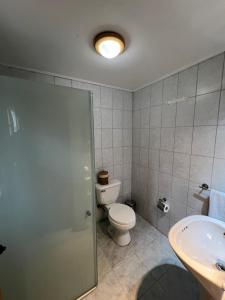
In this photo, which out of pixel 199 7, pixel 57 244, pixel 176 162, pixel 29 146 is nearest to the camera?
pixel 199 7

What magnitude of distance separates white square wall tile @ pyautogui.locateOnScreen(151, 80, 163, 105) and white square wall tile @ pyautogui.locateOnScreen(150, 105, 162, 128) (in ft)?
0.26

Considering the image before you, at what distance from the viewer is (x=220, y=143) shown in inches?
48.6

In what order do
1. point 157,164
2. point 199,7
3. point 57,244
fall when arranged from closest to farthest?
1. point 199,7
2. point 57,244
3. point 157,164

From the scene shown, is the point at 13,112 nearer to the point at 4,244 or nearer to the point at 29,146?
the point at 29,146

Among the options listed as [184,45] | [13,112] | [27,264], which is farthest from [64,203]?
[184,45]

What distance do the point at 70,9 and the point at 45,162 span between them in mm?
957

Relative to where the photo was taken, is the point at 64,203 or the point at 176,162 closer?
the point at 64,203

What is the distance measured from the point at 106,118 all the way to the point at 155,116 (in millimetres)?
725

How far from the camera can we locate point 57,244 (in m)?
1.04

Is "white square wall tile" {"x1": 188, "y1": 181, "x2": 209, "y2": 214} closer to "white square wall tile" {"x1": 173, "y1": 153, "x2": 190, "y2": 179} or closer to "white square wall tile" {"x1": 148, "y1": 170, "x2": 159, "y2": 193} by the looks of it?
"white square wall tile" {"x1": 173, "y1": 153, "x2": 190, "y2": 179}

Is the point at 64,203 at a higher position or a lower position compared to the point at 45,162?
lower

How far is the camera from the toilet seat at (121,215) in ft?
5.21

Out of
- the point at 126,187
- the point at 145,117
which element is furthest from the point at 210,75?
the point at 126,187

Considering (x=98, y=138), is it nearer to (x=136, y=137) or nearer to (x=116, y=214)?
(x=136, y=137)
